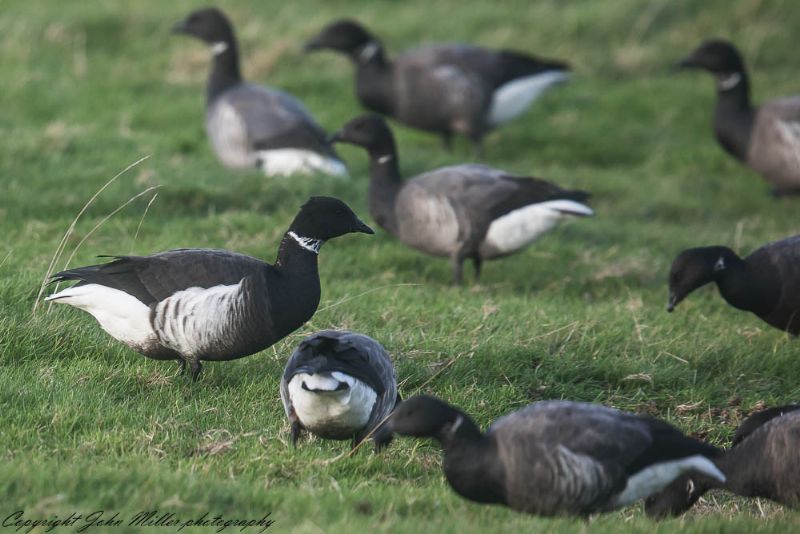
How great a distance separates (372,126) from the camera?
10.7m

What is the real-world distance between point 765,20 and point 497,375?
11.6m

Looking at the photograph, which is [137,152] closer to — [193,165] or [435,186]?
[193,165]

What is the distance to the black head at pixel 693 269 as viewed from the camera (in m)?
8.06

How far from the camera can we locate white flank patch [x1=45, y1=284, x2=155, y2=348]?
672 cm

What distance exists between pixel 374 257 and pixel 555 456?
16.2ft

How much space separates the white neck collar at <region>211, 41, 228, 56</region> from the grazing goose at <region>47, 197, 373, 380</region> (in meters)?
7.30

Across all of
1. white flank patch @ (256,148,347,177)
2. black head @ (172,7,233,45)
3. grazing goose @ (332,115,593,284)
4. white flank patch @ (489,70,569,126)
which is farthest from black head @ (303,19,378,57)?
grazing goose @ (332,115,593,284)

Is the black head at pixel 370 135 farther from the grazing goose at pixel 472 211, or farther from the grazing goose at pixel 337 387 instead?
the grazing goose at pixel 337 387

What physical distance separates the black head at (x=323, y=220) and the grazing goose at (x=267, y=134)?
5.04 meters

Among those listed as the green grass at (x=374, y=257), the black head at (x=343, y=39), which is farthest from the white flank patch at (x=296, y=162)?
the black head at (x=343, y=39)

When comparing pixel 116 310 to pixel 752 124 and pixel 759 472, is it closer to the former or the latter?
pixel 759 472

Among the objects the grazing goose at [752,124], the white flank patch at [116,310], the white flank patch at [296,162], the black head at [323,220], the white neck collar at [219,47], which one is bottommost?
the grazing goose at [752,124]

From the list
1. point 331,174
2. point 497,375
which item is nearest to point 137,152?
point 331,174

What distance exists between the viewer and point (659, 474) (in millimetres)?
5465
